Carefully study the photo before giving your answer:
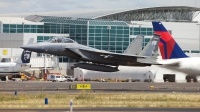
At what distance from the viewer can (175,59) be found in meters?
62.2

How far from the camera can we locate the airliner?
60656 mm

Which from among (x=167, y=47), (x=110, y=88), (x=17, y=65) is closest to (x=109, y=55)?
(x=167, y=47)

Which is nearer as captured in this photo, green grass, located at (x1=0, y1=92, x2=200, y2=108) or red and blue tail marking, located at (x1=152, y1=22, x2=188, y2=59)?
green grass, located at (x1=0, y1=92, x2=200, y2=108)

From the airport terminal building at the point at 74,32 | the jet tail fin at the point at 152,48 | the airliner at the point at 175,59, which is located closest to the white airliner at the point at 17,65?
the airport terminal building at the point at 74,32

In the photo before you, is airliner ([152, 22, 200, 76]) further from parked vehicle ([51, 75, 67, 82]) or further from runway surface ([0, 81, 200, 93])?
parked vehicle ([51, 75, 67, 82])

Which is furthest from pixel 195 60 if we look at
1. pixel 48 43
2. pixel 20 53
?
pixel 20 53

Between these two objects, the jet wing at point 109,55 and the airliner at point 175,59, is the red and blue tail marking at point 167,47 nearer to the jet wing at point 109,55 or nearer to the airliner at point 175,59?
the airliner at point 175,59

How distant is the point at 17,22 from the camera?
13238 cm

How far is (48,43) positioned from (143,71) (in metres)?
44.8

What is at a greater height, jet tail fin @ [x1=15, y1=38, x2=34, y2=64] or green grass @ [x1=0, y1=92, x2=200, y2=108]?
jet tail fin @ [x1=15, y1=38, x2=34, y2=64]

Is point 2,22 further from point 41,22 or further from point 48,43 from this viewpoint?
point 48,43

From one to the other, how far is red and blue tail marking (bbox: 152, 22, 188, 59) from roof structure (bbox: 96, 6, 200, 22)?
84444 mm

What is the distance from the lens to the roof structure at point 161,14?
15375 cm

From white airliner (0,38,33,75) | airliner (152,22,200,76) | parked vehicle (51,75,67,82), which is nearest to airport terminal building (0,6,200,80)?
white airliner (0,38,33,75)
